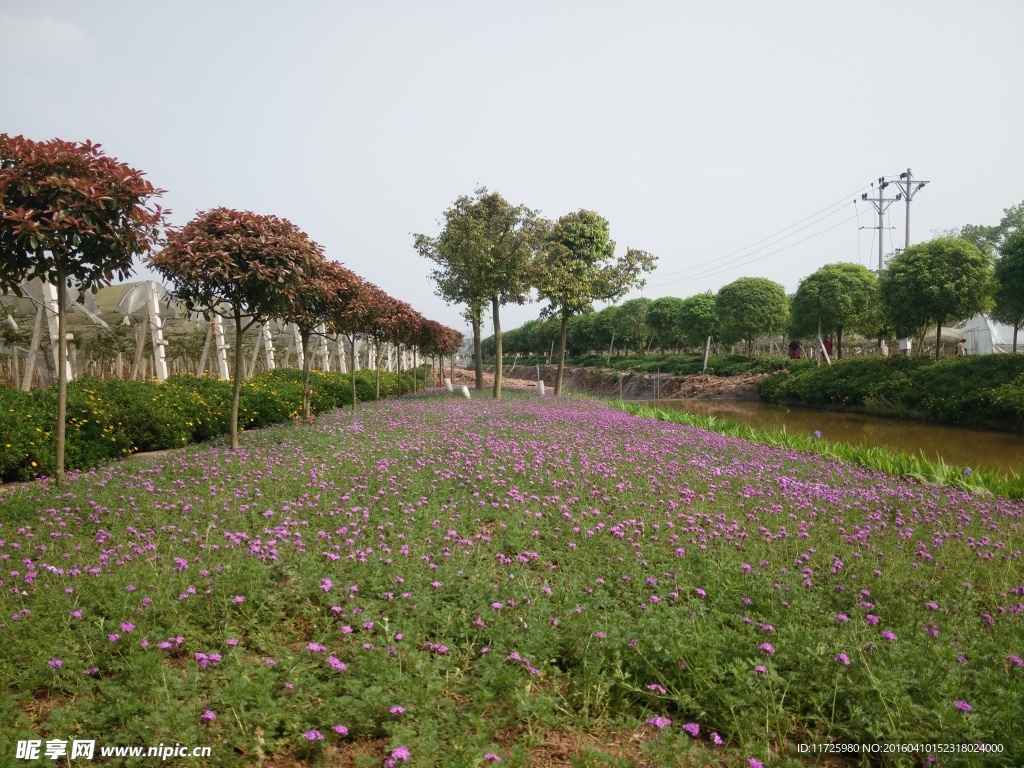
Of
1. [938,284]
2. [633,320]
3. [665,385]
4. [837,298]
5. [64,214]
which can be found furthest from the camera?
[633,320]

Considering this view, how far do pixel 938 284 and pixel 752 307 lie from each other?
13477mm

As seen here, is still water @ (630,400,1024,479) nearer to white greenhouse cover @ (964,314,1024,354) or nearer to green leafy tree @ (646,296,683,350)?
white greenhouse cover @ (964,314,1024,354)

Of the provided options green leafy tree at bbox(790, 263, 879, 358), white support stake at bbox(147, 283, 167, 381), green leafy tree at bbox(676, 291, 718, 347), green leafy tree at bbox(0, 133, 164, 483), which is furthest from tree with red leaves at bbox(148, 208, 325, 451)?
green leafy tree at bbox(676, 291, 718, 347)

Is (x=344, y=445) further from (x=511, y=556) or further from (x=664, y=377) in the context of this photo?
(x=664, y=377)

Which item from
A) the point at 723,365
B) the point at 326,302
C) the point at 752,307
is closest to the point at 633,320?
the point at 723,365

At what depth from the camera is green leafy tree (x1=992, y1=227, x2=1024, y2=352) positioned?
67.5 feet

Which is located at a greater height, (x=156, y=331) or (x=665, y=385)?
(x=156, y=331)

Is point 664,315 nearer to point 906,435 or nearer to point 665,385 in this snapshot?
point 665,385

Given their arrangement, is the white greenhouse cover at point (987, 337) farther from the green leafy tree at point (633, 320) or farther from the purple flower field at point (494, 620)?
the purple flower field at point (494, 620)

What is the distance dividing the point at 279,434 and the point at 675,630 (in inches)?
326

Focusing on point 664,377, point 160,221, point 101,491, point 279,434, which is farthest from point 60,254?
point 664,377

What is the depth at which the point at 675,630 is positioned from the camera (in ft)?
10.4

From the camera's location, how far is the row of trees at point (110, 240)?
5.45 m

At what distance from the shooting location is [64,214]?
544 centimetres
